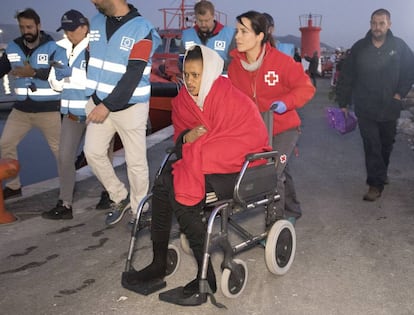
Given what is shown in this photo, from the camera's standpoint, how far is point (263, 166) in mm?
3648

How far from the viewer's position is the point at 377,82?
5863mm

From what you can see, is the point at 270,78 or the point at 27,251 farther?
the point at 27,251

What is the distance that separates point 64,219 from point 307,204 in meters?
2.45

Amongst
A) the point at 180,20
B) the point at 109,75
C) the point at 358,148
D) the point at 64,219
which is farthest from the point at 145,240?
the point at 180,20

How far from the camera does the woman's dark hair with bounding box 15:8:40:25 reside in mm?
5758

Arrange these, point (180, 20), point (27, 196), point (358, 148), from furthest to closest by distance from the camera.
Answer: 1. point (180, 20)
2. point (358, 148)
3. point (27, 196)

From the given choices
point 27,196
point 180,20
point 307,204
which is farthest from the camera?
point 180,20

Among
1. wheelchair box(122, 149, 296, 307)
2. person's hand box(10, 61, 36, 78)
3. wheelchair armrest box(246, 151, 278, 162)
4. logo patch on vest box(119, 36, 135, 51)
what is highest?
logo patch on vest box(119, 36, 135, 51)

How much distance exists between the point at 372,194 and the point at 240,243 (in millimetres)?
2634

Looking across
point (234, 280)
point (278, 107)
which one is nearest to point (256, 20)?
point (278, 107)

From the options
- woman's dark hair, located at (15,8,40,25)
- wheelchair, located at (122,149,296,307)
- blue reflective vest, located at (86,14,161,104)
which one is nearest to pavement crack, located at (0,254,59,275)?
wheelchair, located at (122,149,296,307)

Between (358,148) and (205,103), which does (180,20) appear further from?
(205,103)

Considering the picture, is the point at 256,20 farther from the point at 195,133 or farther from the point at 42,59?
the point at 42,59

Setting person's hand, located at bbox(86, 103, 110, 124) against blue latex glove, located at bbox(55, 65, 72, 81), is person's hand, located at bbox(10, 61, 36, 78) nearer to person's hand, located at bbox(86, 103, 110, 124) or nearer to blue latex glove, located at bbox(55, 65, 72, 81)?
blue latex glove, located at bbox(55, 65, 72, 81)
